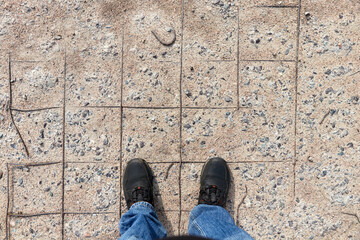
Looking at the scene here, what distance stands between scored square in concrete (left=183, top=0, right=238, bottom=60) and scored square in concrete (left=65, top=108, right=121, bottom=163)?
31.4 inches

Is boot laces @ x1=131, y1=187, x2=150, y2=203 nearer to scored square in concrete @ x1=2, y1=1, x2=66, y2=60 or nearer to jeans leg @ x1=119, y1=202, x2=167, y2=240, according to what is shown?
jeans leg @ x1=119, y1=202, x2=167, y2=240

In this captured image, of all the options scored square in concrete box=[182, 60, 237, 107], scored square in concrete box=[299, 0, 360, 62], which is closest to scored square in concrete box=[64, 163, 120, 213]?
scored square in concrete box=[182, 60, 237, 107]

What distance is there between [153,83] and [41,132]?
97 centimetres

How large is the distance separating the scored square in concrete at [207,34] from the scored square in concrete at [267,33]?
0.31ft

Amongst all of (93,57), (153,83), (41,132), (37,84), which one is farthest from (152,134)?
(37,84)

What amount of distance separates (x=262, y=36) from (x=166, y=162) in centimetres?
126

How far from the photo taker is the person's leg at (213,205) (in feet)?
7.08

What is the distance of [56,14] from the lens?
7.58 feet

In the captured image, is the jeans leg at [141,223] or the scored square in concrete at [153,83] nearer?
the jeans leg at [141,223]

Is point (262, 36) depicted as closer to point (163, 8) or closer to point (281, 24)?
point (281, 24)

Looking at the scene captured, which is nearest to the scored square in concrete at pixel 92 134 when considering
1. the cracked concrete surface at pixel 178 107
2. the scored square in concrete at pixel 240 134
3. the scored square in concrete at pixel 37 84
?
the cracked concrete surface at pixel 178 107

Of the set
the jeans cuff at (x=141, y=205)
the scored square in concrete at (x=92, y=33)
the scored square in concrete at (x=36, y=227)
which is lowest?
the scored square in concrete at (x=36, y=227)

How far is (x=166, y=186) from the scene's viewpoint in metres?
2.35

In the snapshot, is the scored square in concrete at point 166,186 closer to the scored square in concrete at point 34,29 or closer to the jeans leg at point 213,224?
the jeans leg at point 213,224
